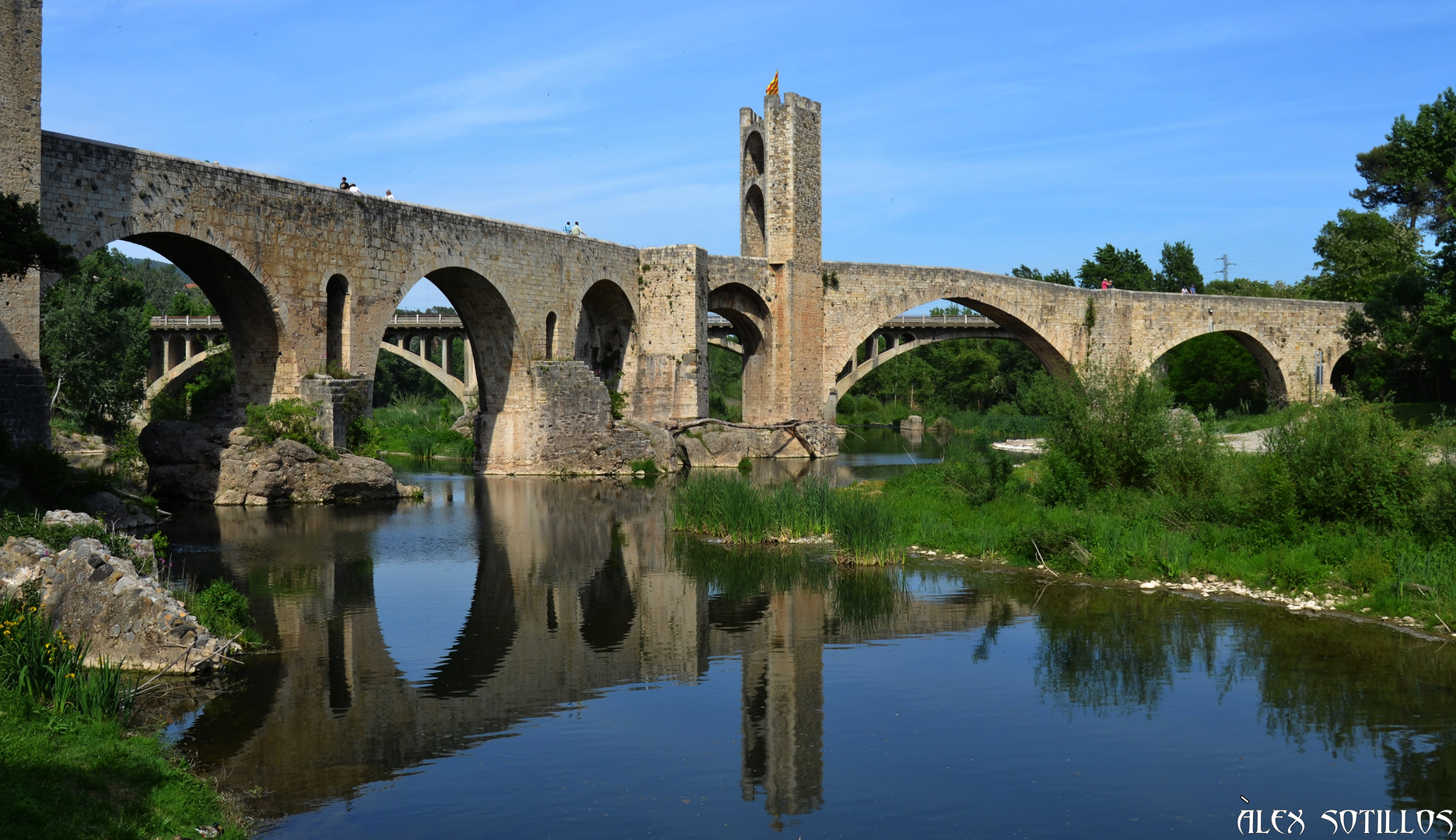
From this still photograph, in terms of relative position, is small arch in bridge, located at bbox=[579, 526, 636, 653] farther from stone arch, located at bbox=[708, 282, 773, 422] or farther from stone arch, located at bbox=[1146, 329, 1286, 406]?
stone arch, located at bbox=[1146, 329, 1286, 406]

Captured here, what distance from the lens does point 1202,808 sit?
6387 millimetres

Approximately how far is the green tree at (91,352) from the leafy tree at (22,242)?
19.6m

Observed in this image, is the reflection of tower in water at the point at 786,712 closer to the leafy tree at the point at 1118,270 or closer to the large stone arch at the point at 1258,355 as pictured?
the large stone arch at the point at 1258,355

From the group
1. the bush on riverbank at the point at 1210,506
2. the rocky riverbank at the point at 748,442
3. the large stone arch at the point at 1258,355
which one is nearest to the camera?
the bush on riverbank at the point at 1210,506

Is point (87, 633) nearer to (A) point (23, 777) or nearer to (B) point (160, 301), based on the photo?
(A) point (23, 777)

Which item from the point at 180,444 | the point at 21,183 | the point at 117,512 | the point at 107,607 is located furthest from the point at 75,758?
the point at 180,444

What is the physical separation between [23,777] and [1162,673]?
23.9 ft

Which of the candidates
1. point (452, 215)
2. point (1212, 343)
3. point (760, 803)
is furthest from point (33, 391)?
point (1212, 343)

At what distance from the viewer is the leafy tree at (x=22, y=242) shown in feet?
39.3

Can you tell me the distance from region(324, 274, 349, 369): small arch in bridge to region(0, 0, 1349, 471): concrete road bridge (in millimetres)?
29

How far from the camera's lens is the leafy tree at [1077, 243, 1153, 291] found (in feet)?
183

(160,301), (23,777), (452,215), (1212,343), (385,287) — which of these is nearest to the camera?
(23,777)

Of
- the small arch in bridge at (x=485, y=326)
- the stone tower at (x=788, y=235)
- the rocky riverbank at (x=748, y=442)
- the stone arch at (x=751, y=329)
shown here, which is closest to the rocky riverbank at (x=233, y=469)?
the small arch in bridge at (x=485, y=326)

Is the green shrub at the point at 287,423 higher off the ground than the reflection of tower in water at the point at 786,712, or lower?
higher
